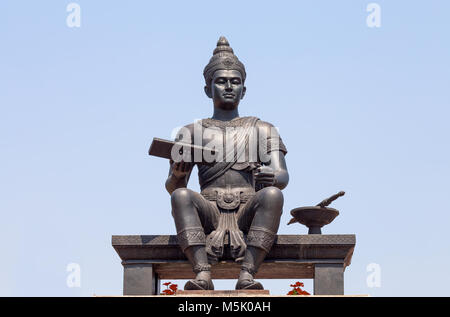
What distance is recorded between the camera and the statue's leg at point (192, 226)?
12951 millimetres

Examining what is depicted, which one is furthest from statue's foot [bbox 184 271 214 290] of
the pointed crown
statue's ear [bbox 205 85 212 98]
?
the pointed crown

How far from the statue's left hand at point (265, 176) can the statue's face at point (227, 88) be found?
1.23 metres

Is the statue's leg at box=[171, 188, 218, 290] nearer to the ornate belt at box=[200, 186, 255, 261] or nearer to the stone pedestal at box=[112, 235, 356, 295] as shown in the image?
the ornate belt at box=[200, 186, 255, 261]

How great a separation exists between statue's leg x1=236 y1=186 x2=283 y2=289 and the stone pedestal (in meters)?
0.43

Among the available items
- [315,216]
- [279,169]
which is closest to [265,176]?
[279,169]

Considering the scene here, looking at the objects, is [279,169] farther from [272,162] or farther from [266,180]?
[266,180]

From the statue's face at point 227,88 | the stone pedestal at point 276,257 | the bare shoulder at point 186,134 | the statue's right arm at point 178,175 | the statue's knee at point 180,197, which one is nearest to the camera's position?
the statue's knee at point 180,197

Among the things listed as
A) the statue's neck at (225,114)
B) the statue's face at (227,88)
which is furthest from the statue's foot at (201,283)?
the statue's face at (227,88)

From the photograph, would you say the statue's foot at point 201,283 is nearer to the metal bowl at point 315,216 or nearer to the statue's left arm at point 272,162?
the statue's left arm at point 272,162

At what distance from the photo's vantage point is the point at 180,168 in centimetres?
1367

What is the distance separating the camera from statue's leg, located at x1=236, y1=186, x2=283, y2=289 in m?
12.9
